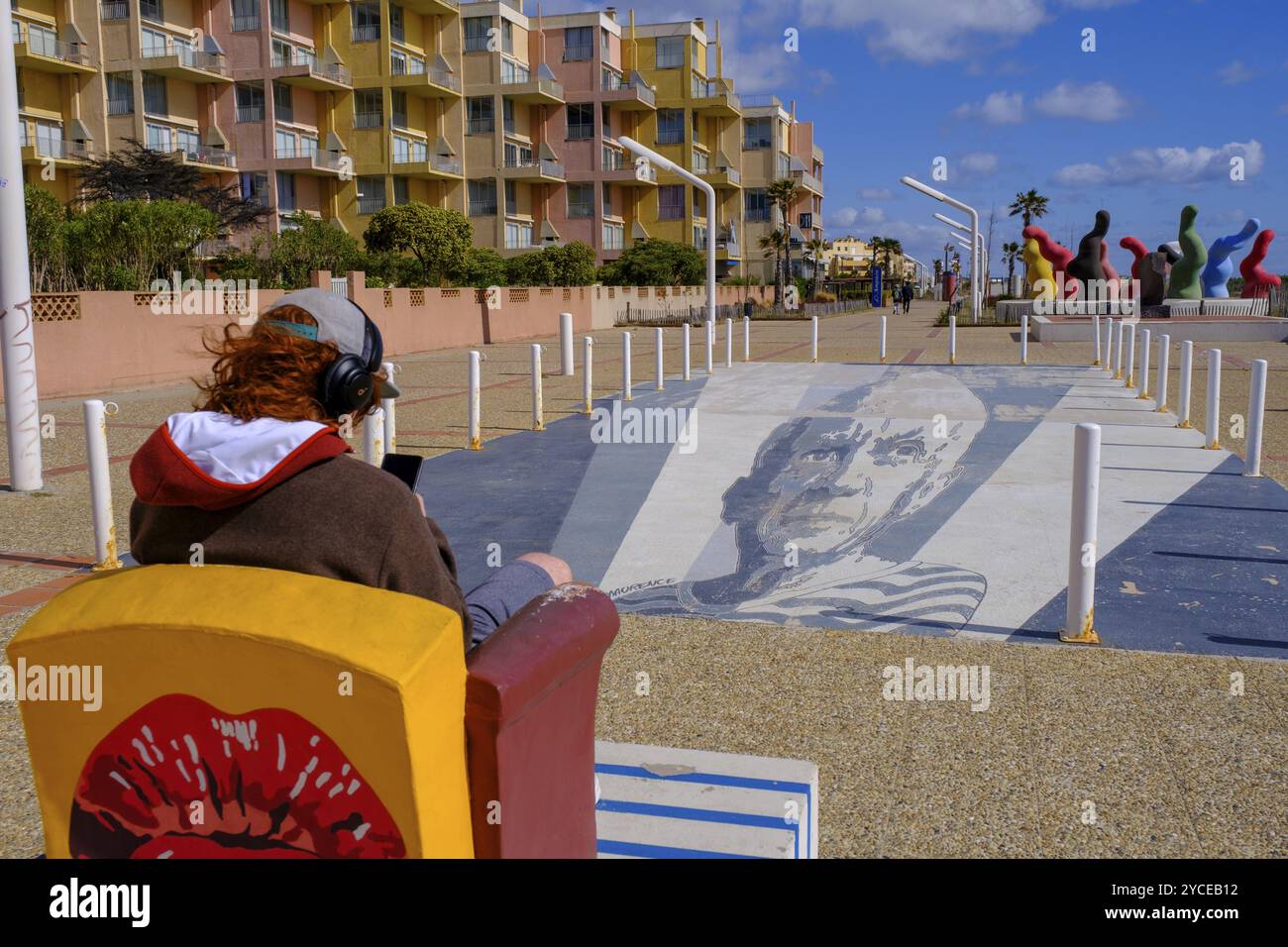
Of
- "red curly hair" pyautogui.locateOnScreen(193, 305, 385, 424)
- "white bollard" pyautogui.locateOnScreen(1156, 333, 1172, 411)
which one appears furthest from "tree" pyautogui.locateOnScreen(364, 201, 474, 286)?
"red curly hair" pyautogui.locateOnScreen(193, 305, 385, 424)

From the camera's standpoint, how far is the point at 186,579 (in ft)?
6.85

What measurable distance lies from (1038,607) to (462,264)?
41839 millimetres

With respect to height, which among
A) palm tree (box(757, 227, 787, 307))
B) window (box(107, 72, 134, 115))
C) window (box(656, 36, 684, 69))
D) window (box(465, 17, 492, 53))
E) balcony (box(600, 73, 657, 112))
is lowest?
palm tree (box(757, 227, 787, 307))

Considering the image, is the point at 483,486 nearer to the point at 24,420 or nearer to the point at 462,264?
the point at 24,420

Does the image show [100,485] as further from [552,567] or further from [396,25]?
[396,25]

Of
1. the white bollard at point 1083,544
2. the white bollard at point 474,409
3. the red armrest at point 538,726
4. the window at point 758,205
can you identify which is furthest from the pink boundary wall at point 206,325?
the window at point 758,205

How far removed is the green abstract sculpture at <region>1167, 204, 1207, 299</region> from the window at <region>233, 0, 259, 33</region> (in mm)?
38258

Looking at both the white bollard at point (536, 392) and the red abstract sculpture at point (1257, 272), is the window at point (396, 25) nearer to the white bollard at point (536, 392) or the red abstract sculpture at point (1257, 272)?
the red abstract sculpture at point (1257, 272)

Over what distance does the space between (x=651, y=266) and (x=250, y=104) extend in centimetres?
1909

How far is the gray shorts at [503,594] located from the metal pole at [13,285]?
6.83 m

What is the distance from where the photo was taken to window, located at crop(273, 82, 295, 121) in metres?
52.0

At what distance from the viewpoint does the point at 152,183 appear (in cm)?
4266

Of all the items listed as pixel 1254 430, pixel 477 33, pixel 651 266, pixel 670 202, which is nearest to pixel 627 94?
pixel 670 202

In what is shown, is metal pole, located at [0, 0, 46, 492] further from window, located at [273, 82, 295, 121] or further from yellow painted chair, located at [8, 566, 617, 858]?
window, located at [273, 82, 295, 121]
